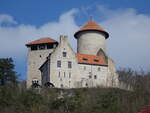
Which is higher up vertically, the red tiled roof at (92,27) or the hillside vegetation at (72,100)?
the red tiled roof at (92,27)

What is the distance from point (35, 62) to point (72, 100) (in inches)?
664

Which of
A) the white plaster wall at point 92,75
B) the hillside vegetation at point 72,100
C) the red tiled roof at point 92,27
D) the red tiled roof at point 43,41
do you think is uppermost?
the red tiled roof at point 92,27

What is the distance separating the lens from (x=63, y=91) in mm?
53812

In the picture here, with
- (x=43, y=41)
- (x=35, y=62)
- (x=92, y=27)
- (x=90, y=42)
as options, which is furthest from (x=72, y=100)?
(x=92, y=27)

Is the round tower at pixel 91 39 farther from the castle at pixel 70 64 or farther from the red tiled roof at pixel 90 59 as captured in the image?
the red tiled roof at pixel 90 59

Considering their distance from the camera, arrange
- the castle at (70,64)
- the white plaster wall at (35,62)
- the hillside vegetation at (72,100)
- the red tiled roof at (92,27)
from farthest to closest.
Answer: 1. the red tiled roof at (92,27)
2. the white plaster wall at (35,62)
3. the castle at (70,64)
4. the hillside vegetation at (72,100)

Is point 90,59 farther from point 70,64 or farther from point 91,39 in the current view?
point 91,39

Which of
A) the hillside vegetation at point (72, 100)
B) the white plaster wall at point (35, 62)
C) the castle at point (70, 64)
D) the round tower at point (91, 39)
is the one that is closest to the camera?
the hillside vegetation at point (72, 100)

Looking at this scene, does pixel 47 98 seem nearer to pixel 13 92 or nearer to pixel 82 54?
pixel 13 92

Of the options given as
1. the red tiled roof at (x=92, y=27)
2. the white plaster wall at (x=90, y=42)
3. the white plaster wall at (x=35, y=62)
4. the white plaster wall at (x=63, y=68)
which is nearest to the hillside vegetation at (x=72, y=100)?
the white plaster wall at (x=63, y=68)

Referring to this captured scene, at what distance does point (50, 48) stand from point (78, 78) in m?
7.78

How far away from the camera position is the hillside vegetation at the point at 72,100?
144ft

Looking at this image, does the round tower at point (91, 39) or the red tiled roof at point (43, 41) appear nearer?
the red tiled roof at point (43, 41)

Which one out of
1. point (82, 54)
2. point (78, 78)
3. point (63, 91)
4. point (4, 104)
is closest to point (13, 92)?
point (4, 104)
